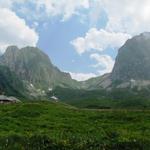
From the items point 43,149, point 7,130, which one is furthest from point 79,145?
point 7,130

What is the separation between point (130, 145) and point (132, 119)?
1123 inches

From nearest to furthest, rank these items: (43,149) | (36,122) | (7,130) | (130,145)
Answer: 1. (43,149)
2. (130,145)
3. (7,130)
4. (36,122)

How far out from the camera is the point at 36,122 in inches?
2098

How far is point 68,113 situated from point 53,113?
246 centimetres

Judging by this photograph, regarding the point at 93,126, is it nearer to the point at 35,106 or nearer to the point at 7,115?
the point at 7,115

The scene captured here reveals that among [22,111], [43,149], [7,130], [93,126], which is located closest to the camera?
[43,149]

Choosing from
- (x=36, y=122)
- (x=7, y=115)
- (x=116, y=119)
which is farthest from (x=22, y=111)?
(x=116, y=119)

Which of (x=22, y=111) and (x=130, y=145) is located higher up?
(x=22, y=111)

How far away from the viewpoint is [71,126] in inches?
1964

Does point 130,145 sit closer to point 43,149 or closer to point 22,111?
point 43,149

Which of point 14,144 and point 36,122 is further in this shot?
point 36,122

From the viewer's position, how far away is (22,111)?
206 feet

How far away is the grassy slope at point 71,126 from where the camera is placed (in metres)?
29.7

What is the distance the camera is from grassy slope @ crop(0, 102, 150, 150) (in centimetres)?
2972
